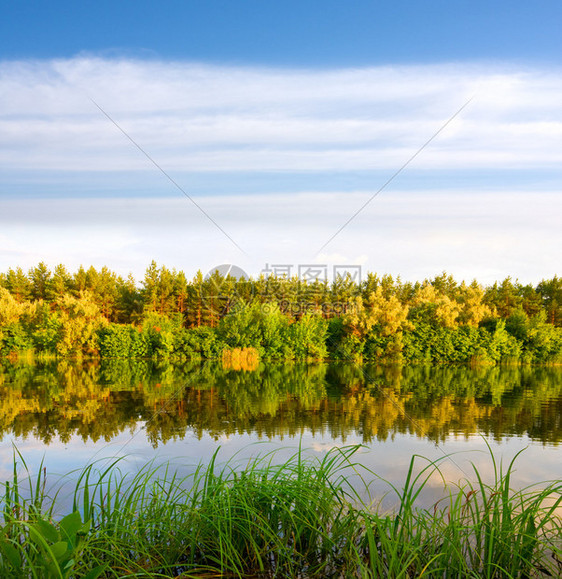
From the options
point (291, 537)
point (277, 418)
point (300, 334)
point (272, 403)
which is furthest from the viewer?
point (300, 334)

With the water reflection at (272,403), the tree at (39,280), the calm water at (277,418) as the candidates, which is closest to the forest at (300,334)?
the water reflection at (272,403)

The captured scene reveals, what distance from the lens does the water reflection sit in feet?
33.7

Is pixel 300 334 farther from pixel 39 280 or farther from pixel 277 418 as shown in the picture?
pixel 39 280

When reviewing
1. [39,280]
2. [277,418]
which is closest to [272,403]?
[277,418]

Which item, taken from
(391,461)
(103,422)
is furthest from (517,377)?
(103,422)

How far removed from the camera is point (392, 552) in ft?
9.77

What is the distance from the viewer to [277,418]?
37.6 feet

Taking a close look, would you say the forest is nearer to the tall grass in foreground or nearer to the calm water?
the calm water

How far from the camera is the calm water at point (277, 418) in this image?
8242 mm

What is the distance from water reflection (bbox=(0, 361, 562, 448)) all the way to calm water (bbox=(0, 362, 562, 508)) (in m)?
0.04

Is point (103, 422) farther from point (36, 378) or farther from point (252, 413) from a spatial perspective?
point (36, 378)

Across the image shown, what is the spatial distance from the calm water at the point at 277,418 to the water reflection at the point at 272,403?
4cm

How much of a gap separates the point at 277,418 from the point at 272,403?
2.08 m

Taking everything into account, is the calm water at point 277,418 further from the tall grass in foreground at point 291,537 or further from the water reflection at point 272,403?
the tall grass in foreground at point 291,537
